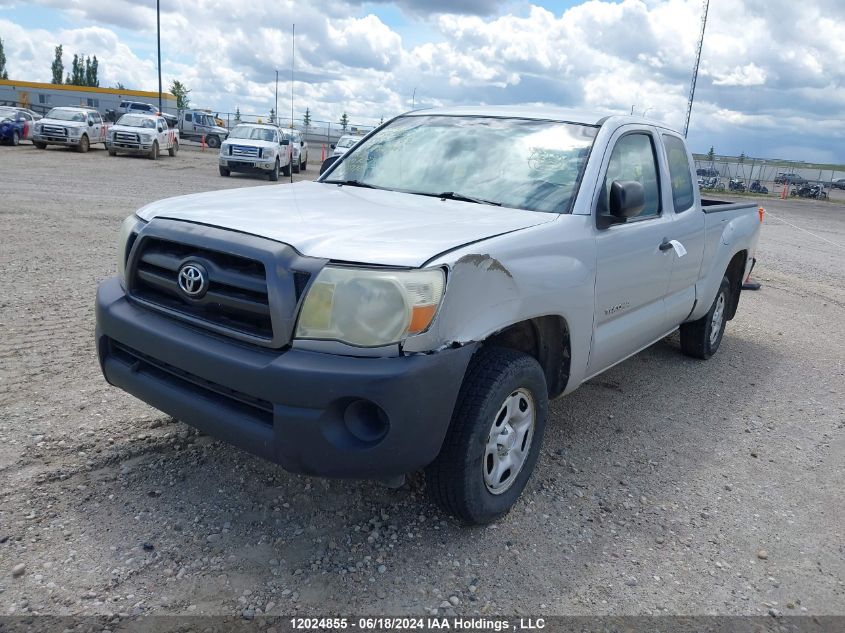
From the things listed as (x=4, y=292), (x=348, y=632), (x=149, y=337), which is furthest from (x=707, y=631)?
(x=4, y=292)

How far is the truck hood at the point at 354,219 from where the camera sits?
2.71 metres

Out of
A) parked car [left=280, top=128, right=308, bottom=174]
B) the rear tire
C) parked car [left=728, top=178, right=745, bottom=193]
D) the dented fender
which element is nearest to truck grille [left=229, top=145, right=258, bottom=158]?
parked car [left=280, top=128, right=308, bottom=174]

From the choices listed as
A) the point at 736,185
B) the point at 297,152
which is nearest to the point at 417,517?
the point at 297,152

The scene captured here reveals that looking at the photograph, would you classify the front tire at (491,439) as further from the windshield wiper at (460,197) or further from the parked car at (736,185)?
the parked car at (736,185)

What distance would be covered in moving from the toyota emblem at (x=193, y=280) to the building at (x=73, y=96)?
62.4m

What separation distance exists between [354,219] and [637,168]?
2089 millimetres

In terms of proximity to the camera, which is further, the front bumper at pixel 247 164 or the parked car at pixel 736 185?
the parked car at pixel 736 185

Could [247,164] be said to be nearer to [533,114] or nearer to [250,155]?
[250,155]

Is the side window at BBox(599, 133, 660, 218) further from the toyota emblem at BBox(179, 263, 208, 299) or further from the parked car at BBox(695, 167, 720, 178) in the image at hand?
the parked car at BBox(695, 167, 720, 178)

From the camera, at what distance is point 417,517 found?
3.28 metres

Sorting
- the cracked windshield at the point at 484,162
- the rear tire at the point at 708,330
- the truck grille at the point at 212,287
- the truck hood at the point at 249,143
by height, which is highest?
the cracked windshield at the point at 484,162

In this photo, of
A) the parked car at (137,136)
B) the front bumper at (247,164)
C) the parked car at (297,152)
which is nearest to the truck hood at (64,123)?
the parked car at (137,136)

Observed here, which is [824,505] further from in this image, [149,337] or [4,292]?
[4,292]

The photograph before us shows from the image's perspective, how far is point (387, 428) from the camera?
2613 millimetres
